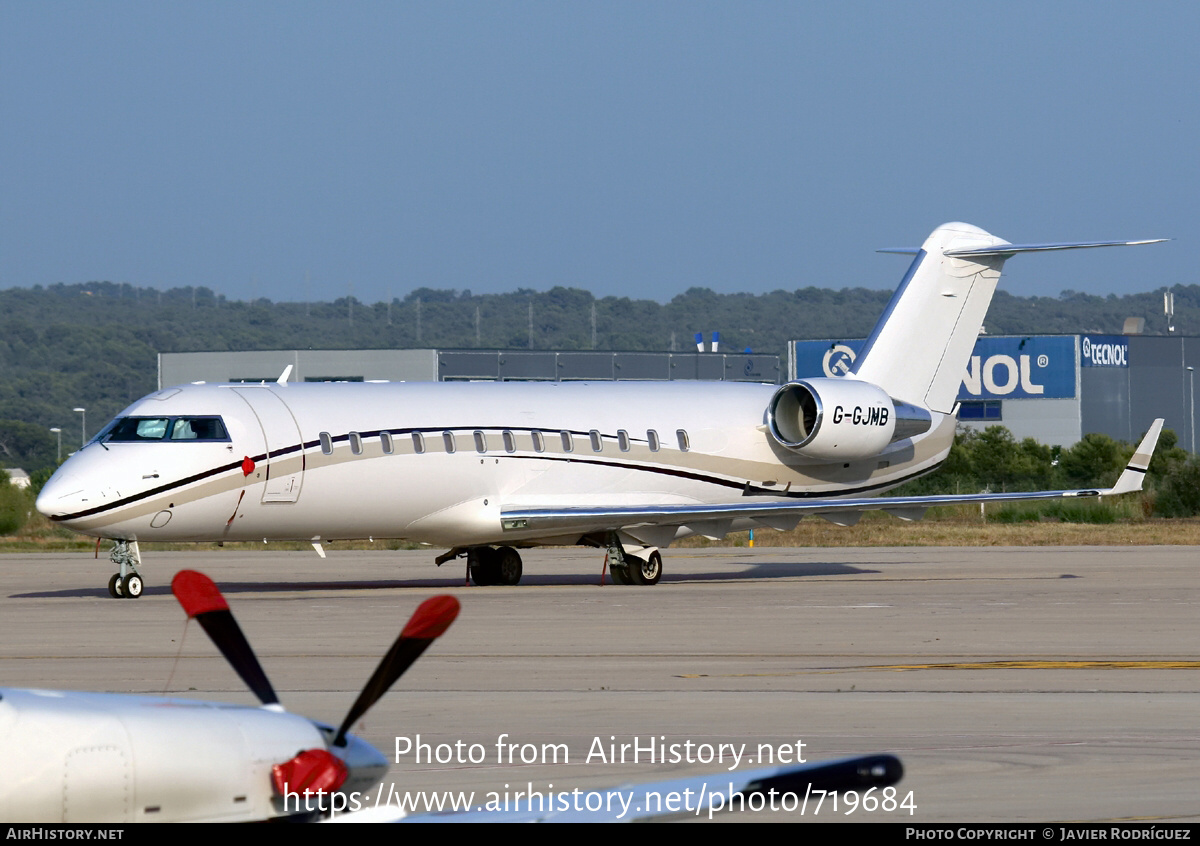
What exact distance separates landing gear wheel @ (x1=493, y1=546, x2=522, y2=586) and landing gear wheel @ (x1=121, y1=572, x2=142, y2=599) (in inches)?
248

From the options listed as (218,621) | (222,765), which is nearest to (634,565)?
(218,621)

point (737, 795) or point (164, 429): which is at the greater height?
point (164, 429)

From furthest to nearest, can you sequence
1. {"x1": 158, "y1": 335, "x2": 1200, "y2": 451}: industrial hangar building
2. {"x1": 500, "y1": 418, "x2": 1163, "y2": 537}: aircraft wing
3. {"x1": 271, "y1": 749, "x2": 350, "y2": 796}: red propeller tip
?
{"x1": 158, "y1": 335, "x2": 1200, "y2": 451}: industrial hangar building
{"x1": 500, "y1": 418, "x2": 1163, "y2": 537}: aircraft wing
{"x1": 271, "y1": 749, "x2": 350, "y2": 796}: red propeller tip

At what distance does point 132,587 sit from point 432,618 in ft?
64.3

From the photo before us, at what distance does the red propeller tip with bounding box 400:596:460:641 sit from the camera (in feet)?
15.1

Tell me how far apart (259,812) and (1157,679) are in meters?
10.7

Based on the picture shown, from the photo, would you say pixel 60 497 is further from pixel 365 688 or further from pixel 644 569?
pixel 365 688

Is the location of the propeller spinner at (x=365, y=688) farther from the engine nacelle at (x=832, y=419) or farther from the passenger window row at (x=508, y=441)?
the engine nacelle at (x=832, y=419)

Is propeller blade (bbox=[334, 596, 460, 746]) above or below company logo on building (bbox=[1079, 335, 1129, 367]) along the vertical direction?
below

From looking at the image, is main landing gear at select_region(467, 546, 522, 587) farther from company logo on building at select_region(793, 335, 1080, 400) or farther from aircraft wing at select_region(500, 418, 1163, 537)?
company logo on building at select_region(793, 335, 1080, 400)

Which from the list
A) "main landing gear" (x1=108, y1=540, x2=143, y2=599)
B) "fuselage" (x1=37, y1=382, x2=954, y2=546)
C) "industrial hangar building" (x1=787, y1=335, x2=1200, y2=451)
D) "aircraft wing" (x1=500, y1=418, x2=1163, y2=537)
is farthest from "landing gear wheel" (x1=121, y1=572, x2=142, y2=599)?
"industrial hangar building" (x1=787, y1=335, x2=1200, y2=451)

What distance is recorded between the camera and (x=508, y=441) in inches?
1018
